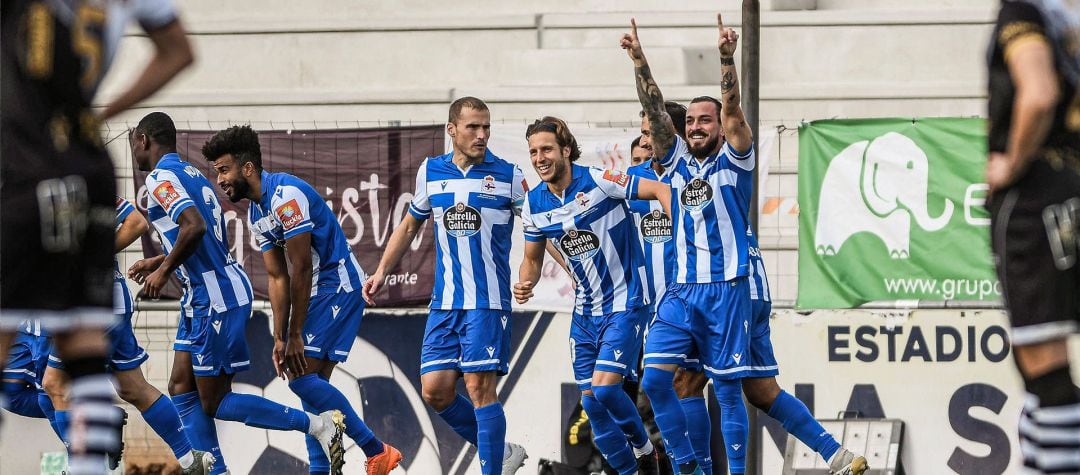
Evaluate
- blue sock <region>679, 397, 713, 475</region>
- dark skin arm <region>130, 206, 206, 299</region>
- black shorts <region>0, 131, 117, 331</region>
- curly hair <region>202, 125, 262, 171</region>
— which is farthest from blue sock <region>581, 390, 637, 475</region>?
black shorts <region>0, 131, 117, 331</region>

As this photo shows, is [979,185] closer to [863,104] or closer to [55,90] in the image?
[863,104]

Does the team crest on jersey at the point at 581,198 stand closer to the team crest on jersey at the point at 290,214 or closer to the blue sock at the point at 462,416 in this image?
the blue sock at the point at 462,416

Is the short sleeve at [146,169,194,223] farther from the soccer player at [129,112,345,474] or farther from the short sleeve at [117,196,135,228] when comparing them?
the short sleeve at [117,196,135,228]

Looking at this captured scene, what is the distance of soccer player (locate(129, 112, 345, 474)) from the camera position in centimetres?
1028

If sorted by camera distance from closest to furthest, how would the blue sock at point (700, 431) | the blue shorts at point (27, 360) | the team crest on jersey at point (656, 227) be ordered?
the blue sock at point (700, 431), the team crest on jersey at point (656, 227), the blue shorts at point (27, 360)

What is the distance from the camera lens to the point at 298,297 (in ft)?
33.9

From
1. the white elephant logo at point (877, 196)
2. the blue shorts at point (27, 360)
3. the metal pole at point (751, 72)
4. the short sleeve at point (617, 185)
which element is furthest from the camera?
the white elephant logo at point (877, 196)

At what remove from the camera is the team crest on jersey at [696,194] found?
9312mm

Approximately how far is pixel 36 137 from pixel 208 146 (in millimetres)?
5482

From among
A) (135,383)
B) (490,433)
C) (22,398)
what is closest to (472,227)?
(490,433)

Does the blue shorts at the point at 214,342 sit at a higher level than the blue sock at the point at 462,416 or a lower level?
higher

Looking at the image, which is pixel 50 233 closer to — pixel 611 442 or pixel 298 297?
pixel 298 297

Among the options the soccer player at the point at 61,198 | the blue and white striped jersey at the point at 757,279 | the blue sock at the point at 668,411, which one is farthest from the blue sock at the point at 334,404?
the soccer player at the point at 61,198

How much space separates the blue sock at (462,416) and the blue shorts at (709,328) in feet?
4.69
